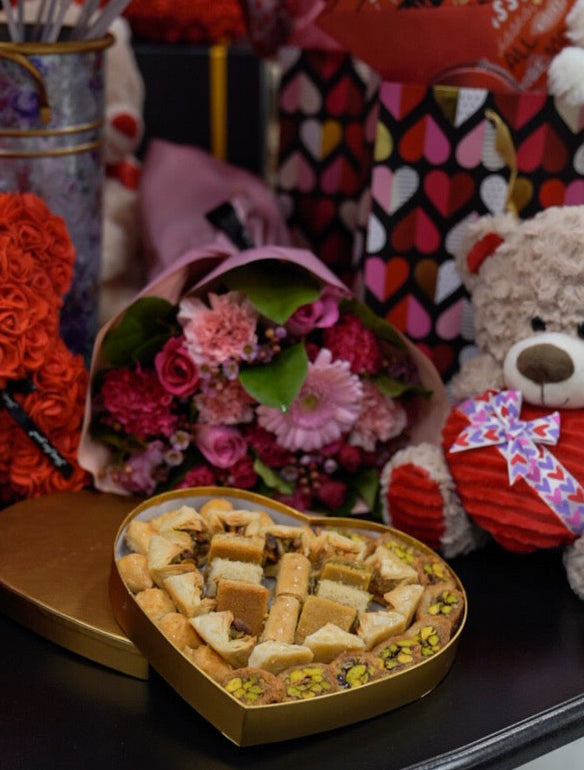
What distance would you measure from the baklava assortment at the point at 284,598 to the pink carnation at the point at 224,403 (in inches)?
3.1

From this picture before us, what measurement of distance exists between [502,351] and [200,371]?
0.24 meters

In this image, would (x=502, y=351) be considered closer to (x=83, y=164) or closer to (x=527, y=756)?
(x=527, y=756)

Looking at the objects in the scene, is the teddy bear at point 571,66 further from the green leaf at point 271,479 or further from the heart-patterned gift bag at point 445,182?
the green leaf at point 271,479

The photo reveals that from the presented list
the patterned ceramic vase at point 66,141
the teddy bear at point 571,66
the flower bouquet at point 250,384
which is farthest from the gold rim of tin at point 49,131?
the teddy bear at point 571,66

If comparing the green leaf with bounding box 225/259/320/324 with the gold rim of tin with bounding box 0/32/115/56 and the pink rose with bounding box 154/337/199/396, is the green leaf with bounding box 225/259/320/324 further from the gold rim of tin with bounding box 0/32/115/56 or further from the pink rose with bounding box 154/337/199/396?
the gold rim of tin with bounding box 0/32/115/56

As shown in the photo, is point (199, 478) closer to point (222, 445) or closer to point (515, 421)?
point (222, 445)

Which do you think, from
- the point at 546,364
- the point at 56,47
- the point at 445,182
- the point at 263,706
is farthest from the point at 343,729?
the point at 56,47

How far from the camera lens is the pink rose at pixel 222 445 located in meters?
0.78

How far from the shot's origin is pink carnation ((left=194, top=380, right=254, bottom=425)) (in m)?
0.77

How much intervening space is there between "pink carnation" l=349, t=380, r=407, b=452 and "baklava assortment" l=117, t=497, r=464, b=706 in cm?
10

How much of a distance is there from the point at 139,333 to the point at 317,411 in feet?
0.52

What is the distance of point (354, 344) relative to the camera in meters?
0.78

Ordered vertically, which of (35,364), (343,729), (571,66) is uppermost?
(571,66)

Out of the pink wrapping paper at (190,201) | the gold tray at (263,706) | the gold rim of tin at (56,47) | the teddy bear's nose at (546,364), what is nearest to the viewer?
the gold tray at (263,706)
